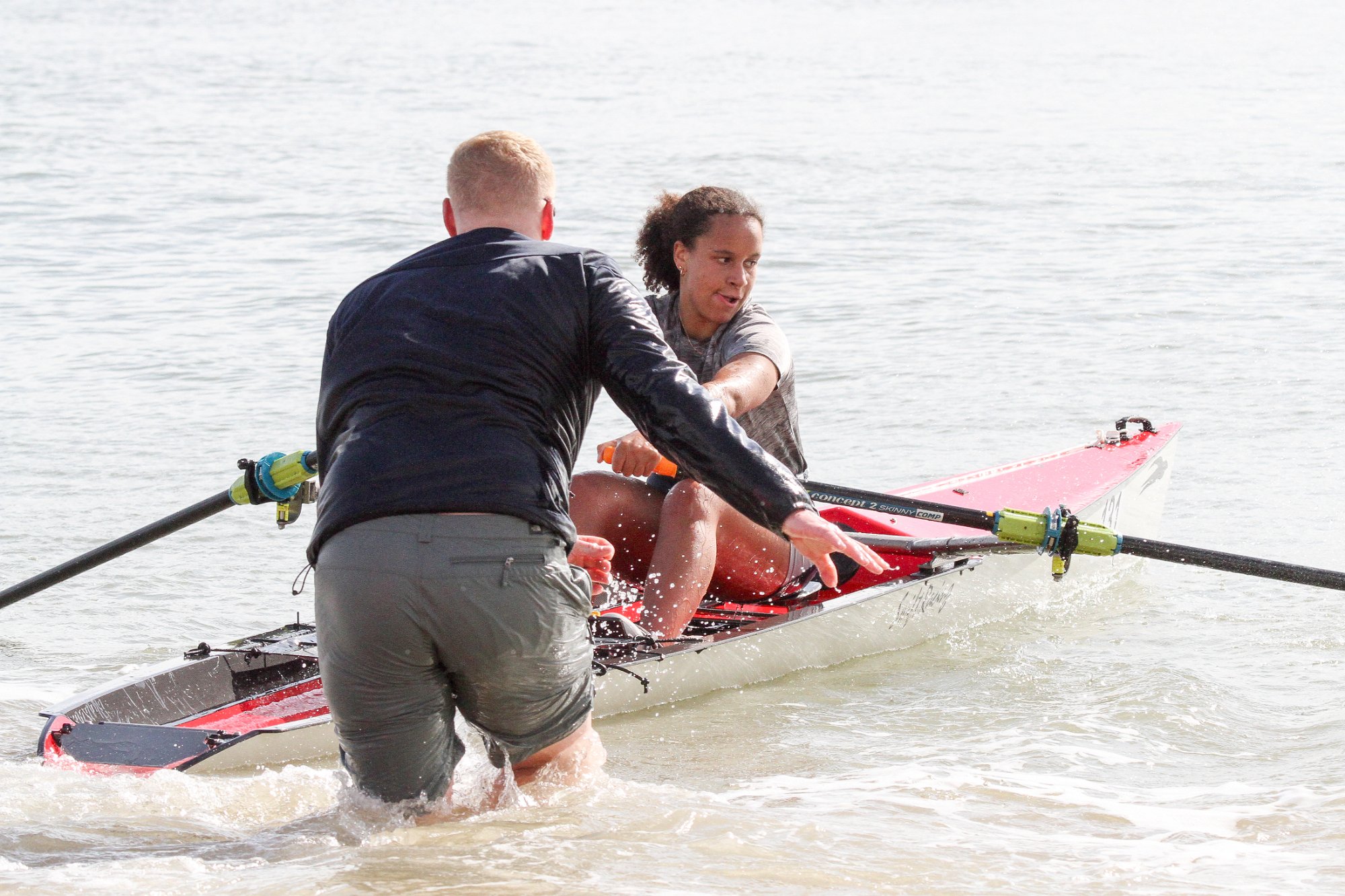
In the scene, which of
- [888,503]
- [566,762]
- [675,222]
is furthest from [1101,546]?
[566,762]

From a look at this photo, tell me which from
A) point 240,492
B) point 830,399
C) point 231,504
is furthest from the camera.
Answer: point 830,399

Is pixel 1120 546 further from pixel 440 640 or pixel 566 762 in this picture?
pixel 440 640

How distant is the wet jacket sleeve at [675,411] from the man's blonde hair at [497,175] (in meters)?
0.23

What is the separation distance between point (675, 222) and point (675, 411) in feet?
7.82

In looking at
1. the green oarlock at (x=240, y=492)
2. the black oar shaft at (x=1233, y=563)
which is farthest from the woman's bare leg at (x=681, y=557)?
the green oarlock at (x=240, y=492)

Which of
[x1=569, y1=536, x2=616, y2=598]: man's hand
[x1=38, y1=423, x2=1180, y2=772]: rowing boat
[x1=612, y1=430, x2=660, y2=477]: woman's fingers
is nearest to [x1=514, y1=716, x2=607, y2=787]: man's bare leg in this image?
[x1=569, y1=536, x2=616, y2=598]: man's hand

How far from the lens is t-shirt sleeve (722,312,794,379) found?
4.91 m

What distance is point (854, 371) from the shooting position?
1098cm

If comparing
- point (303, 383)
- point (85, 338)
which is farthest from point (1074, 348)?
point (85, 338)

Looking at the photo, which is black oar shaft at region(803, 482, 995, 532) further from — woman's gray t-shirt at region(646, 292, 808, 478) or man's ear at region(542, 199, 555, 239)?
man's ear at region(542, 199, 555, 239)

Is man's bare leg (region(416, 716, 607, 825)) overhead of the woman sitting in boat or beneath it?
beneath

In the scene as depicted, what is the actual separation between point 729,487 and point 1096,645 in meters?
3.56

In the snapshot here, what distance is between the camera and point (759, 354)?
16.0ft

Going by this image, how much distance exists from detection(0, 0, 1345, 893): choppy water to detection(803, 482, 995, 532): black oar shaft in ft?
2.39
